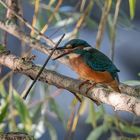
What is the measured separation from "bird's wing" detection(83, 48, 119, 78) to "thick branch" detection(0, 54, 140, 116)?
0.12 m

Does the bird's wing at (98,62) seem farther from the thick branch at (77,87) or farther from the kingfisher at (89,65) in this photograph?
the thick branch at (77,87)

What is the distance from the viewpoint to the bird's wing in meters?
1.09

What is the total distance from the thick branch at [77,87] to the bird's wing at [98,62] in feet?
0.39

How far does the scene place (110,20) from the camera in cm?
180

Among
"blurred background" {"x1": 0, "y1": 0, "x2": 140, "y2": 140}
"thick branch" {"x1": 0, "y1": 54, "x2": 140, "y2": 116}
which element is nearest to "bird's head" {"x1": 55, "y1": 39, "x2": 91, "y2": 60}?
"thick branch" {"x1": 0, "y1": 54, "x2": 140, "y2": 116}

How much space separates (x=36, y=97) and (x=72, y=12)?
21.6 inches

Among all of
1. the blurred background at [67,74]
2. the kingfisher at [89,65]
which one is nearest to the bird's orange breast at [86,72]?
the kingfisher at [89,65]

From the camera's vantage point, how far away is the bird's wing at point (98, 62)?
3.59 feet

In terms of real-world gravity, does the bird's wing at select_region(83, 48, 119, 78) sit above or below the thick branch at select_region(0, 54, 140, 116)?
above

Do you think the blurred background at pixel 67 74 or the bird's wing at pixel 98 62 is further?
the blurred background at pixel 67 74

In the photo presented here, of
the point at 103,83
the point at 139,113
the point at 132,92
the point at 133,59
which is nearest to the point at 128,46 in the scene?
the point at 133,59

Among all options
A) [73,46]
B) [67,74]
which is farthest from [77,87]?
[67,74]

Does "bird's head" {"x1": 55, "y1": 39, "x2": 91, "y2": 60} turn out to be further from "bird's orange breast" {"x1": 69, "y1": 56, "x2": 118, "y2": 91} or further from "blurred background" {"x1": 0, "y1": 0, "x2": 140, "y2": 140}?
"blurred background" {"x1": 0, "y1": 0, "x2": 140, "y2": 140}

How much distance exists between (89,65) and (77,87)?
202 mm
